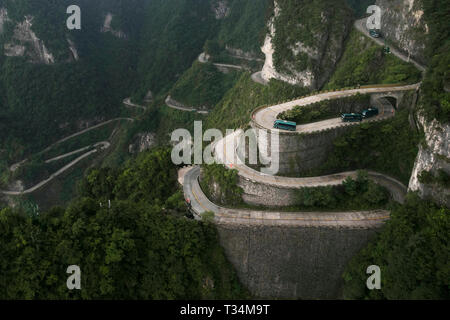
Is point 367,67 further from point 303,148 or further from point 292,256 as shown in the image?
point 292,256

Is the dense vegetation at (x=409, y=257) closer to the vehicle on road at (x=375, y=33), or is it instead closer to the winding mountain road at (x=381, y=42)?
the winding mountain road at (x=381, y=42)

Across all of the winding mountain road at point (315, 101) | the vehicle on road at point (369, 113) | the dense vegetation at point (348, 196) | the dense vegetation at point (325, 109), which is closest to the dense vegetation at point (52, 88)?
the winding mountain road at point (315, 101)

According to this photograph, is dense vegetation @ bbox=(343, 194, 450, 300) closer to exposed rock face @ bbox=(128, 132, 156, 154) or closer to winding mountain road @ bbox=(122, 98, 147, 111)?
exposed rock face @ bbox=(128, 132, 156, 154)

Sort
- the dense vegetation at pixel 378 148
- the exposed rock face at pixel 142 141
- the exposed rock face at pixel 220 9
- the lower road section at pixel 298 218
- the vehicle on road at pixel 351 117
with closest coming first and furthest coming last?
the lower road section at pixel 298 218
the dense vegetation at pixel 378 148
the vehicle on road at pixel 351 117
the exposed rock face at pixel 142 141
the exposed rock face at pixel 220 9

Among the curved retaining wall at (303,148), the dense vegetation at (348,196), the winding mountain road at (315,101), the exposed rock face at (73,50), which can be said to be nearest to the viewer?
the dense vegetation at (348,196)

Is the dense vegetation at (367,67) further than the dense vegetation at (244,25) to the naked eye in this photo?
No

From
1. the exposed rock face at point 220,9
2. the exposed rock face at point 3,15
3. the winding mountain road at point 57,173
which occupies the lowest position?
the winding mountain road at point 57,173

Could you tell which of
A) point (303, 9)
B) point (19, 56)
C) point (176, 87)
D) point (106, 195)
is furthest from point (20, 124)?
point (303, 9)
